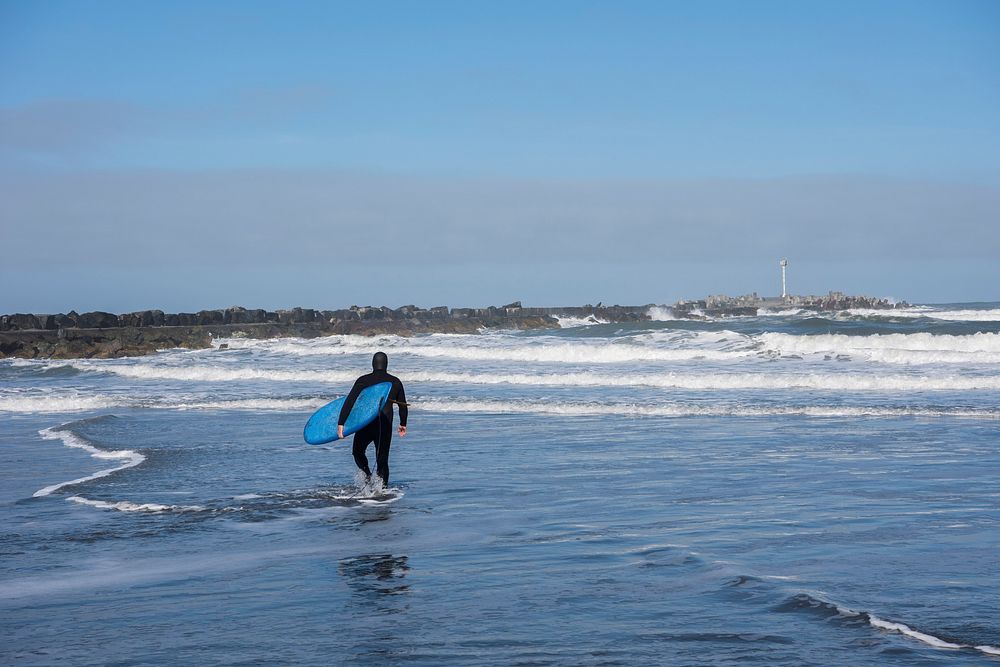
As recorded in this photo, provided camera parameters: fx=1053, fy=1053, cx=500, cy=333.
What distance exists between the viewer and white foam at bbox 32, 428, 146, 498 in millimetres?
10883

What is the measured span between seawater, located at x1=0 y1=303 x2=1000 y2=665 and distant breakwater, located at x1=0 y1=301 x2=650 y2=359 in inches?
938

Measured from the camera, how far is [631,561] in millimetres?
6723

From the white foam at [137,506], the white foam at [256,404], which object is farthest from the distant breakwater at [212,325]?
the white foam at [137,506]

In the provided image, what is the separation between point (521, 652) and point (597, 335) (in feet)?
140

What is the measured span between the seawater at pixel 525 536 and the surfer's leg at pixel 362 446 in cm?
28

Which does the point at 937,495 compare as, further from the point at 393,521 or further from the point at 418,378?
the point at 418,378

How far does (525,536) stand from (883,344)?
26355 mm

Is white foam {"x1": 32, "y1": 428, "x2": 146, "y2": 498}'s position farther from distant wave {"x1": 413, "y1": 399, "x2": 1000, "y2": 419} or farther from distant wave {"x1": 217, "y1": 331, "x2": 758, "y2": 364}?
distant wave {"x1": 217, "y1": 331, "x2": 758, "y2": 364}

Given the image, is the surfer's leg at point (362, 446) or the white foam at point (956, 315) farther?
the white foam at point (956, 315)

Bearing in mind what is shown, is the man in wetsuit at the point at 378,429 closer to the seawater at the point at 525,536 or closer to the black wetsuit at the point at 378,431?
the black wetsuit at the point at 378,431

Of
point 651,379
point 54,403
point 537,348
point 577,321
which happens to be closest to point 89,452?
point 54,403

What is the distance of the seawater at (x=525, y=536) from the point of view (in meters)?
5.16

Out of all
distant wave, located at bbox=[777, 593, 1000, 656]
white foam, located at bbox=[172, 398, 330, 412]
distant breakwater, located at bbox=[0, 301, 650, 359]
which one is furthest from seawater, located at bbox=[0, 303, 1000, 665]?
distant breakwater, located at bbox=[0, 301, 650, 359]

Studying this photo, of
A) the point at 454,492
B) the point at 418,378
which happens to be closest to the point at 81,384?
the point at 418,378
